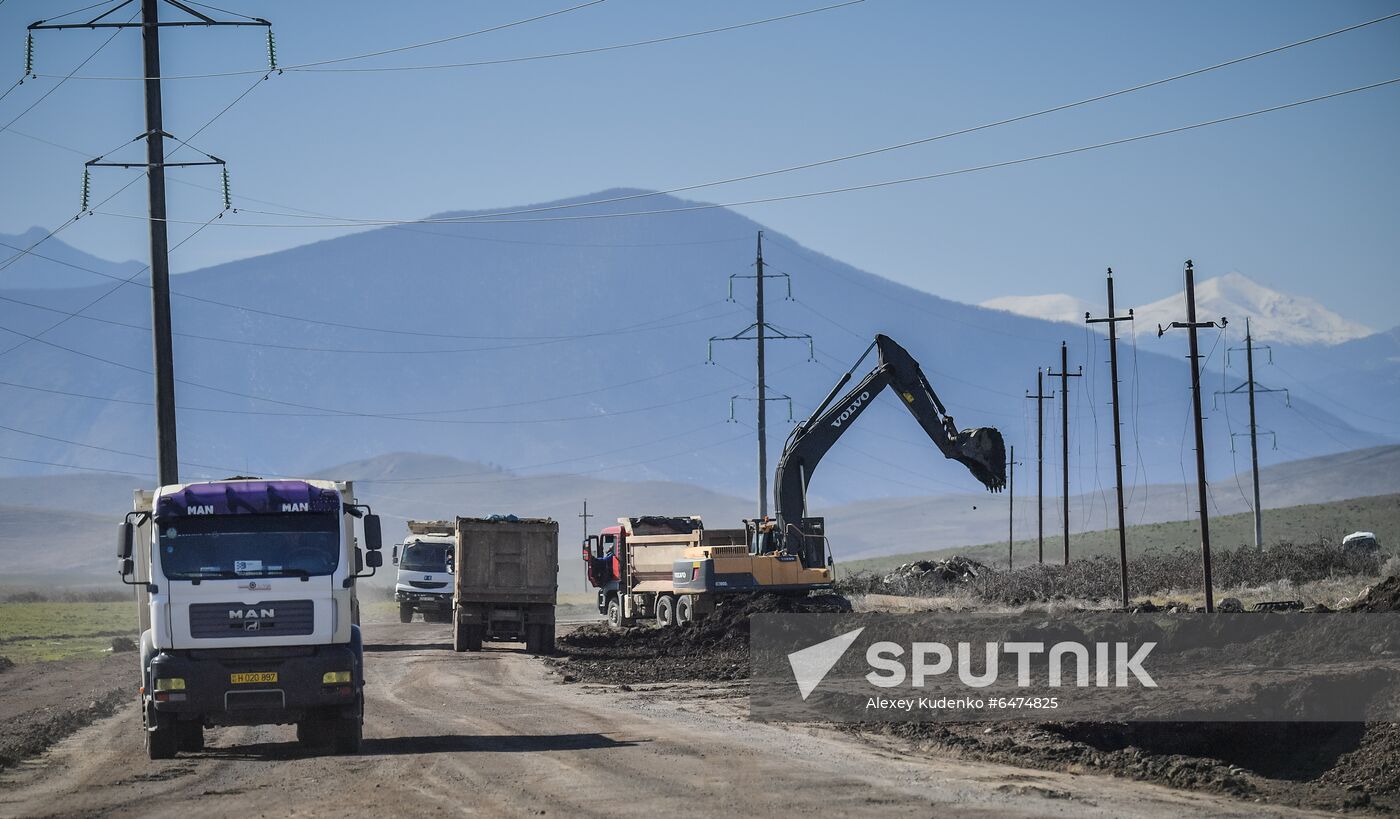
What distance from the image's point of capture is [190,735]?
1952 centimetres

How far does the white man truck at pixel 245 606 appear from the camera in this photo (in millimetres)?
18422

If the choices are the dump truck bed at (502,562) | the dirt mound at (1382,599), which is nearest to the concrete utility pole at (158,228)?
the dump truck bed at (502,562)

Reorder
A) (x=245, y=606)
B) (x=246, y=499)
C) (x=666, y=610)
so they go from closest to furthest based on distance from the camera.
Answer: (x=245, y=606) → (x=246, y=499) → (x=666, y=610)

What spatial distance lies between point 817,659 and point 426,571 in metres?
24.7

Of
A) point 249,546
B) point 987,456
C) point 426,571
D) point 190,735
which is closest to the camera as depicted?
point 249,546

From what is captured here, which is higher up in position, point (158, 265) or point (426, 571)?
point (158, 265)

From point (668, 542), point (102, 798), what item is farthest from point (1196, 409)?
point (102, 798)

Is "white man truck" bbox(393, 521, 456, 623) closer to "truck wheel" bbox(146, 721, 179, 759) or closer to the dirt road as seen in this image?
the dirt road

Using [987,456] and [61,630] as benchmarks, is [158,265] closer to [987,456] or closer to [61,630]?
[987,456]

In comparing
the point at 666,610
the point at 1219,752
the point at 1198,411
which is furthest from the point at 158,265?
the point at 1198,411

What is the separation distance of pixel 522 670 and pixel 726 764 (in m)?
16.0

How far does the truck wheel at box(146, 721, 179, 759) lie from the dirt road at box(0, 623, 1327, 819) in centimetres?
19

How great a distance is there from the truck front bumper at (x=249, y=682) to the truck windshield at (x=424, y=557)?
32015mm

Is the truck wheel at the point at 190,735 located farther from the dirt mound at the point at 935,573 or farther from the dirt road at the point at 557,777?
the dirt mound at the point at 935,573
